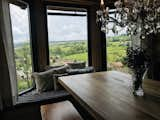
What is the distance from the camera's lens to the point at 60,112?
6.32 ft

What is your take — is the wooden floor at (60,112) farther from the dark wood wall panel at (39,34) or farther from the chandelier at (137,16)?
the dark wood wall panel at (39,34)

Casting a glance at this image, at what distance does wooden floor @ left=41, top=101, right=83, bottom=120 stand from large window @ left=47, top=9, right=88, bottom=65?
192 centimetres

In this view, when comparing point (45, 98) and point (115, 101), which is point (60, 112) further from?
point (45, 98)

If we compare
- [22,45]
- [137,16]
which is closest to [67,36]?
[22,45]

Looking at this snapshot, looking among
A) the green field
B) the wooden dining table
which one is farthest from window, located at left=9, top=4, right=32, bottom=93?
the wooden dining table

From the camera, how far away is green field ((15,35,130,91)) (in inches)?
127

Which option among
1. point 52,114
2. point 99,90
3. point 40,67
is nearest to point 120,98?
point 99,90

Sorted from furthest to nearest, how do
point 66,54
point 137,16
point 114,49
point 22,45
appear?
Answer: 1. point 114,49
2. point 66,54
3. point 22,45
4. point 137,16

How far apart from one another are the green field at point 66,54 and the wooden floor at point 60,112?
1.40 metres

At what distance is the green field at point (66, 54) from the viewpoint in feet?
10.6

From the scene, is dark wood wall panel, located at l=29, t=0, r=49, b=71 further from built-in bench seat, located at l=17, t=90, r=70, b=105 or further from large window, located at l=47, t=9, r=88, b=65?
built-in bench seat, located at l=17, t=90, r=70, b=105

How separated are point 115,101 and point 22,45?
2488 mm

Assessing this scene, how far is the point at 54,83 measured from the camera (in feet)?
10.1

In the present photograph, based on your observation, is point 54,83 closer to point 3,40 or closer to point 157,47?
point 3,40
